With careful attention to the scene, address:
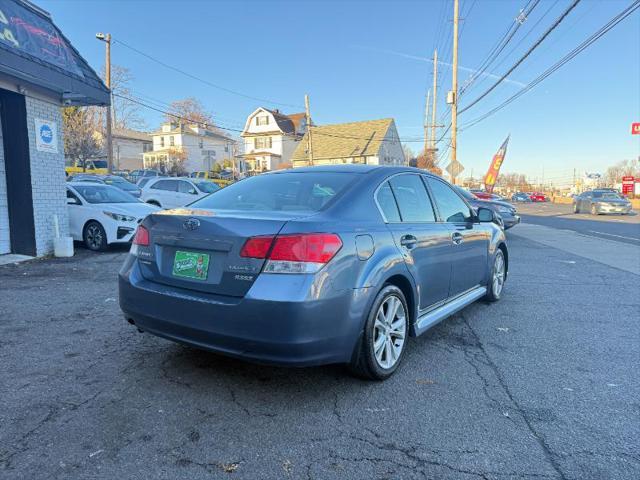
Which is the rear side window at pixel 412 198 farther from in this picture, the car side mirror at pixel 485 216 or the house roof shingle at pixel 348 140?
the house roof shingle at pixel 348 140

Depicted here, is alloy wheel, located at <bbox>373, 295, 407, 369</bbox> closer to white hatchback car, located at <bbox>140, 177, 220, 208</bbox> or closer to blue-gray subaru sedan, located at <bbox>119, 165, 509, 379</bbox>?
blue-gray subaru sedan, located at <bbox>119, 165, 509, 379</bbox>

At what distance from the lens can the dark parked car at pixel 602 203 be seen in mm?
26125

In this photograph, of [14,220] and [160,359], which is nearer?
[160,359]

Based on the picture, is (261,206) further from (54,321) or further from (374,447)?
(54,321)

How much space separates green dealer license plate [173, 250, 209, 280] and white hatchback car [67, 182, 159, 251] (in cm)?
675

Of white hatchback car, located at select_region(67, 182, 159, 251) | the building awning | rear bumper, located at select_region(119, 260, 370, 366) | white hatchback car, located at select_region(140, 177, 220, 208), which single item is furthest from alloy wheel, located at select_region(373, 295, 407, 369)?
white hatchback car, located at select_region(140, 177, 220, 208)

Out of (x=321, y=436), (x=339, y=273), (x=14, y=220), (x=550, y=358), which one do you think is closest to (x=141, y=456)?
(x=321, y=436)

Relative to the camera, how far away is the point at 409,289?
359cm

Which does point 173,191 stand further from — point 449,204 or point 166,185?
point 449,204

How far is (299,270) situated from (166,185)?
1447 cm

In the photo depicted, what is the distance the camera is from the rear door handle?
11.5 ft

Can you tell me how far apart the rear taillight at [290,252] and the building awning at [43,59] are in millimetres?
6235

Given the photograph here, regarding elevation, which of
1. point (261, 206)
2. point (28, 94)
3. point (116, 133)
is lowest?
point (261, 206)

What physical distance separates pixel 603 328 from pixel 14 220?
9335mm
